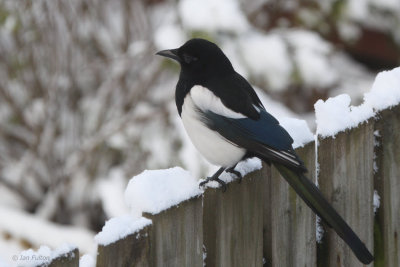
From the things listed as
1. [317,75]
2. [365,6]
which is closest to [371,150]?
[317,75]

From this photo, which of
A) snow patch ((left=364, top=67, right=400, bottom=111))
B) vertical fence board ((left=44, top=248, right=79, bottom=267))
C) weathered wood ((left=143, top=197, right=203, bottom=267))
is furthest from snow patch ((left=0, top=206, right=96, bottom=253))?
vertical fence board ((left=44, top=248, right=79, bottom=267))

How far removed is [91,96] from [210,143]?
113 inches

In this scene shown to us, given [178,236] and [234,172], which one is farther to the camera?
[234,172]

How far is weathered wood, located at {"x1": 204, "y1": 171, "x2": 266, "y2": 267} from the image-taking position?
1776 mm

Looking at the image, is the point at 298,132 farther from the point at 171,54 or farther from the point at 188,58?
the point at 171,54

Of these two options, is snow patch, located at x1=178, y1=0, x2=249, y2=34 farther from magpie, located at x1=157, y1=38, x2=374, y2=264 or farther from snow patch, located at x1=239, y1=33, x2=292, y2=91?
magpie, located at x1=157, y1=38, x2=374, y2=264

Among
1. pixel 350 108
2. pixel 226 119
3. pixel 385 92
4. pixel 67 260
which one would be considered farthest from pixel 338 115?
pixel 67 260

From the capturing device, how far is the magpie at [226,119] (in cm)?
192

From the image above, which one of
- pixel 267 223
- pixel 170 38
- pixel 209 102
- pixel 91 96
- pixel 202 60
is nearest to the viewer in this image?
pixel 267 223

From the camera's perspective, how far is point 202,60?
246cm

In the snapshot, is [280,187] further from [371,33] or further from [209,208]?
[371,33]

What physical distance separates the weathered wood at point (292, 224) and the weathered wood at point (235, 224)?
0.05 metres

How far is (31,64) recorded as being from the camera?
4625 millimetres

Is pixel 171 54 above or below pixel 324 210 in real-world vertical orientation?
above
